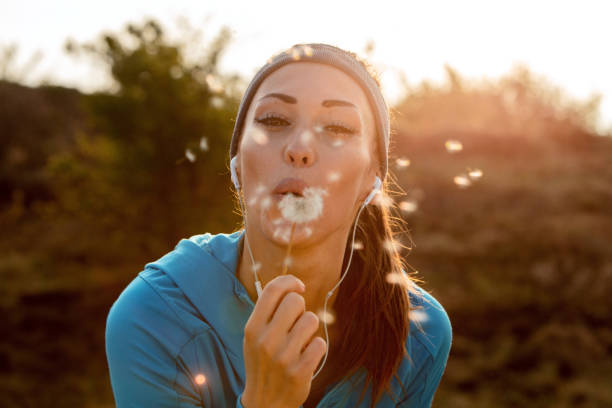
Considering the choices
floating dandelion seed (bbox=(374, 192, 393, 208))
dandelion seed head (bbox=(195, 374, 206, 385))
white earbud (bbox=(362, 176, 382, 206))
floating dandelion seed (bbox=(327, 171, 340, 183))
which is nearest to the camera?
floating dandelion seed (bbox=(327, 171, 340, 183))

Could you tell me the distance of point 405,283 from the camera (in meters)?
3.08

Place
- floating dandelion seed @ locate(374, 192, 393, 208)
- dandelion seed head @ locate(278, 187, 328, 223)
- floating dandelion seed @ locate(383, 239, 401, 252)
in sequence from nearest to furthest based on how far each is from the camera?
dandelion seed head @ locate(278, 187, 328, 223)
floating dandelion seed @ locate(374, 192, 393, 208)
floating dandelion seed @ locate(383, 239, 401, 252)

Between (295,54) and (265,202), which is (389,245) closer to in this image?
(265,202)

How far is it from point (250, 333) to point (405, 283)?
1536 millimetres

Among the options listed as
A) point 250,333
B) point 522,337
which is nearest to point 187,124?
point 522,337

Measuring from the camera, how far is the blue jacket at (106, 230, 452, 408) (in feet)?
7.86

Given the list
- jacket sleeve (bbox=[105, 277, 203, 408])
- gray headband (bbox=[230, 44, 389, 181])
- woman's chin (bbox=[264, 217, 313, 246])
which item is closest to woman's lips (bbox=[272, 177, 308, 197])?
woman's chin (bbox=[264, 217, 313, 246])

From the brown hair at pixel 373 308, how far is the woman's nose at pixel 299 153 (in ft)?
2.04

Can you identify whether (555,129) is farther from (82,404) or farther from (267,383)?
(267,383)

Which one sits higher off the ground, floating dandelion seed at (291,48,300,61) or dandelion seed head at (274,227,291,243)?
floating dandelion seed at (291,48,300,61)

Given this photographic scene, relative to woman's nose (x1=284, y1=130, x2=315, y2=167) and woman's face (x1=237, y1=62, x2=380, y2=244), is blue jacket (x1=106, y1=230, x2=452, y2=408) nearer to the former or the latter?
woman's face (x1=237, y1=62, x2=380, y2=244)

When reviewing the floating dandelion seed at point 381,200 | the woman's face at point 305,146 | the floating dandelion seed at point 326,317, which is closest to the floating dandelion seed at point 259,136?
the woman's face at point 305,146

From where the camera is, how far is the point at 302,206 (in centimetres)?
222

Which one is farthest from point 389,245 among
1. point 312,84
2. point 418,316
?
point 312,84
